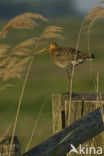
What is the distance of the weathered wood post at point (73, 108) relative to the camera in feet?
14.2

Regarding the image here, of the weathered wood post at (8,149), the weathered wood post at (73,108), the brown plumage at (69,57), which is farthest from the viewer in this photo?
the brown plumage at (69,57)

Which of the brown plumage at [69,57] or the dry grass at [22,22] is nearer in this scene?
the dry grass at [22,22]

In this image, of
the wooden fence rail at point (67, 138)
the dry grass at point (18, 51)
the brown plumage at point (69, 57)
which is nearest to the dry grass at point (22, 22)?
the dry grass at point (18, 51)

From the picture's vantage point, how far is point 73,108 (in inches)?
172

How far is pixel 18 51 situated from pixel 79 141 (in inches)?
29.5

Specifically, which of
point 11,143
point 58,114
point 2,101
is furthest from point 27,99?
point 11,143

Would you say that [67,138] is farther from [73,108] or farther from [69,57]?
[69,57]

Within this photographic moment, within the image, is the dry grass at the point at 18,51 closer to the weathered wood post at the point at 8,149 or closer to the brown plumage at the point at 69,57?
the weathered wood post at the point at 8,149

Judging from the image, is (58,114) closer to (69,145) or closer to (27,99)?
→ (69,145)

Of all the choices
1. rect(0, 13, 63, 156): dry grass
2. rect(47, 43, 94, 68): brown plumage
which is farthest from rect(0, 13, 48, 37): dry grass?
rect(47, 43, 94, 68): brown plumage

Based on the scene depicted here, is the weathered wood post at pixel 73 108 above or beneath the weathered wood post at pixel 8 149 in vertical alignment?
above

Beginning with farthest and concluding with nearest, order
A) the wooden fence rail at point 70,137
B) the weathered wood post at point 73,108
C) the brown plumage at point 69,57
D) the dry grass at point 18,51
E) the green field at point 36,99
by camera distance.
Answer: the green field at point 36,99, the brown plumage at point 69,57, the weathered wood post at point 73,108, the dry grass at point 18,51, the wooden fence rail at point 70,137

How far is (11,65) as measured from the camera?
132 inches

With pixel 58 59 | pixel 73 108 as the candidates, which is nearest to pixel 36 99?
pixel 58 59
